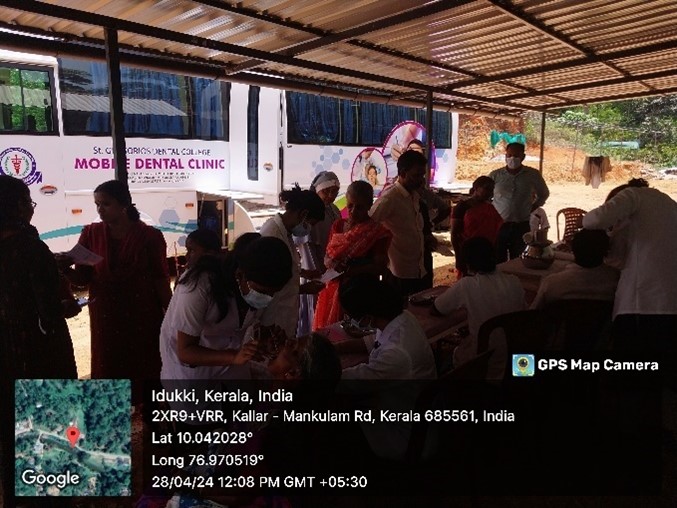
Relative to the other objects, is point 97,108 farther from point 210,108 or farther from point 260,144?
point 260,144

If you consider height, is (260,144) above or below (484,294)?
above

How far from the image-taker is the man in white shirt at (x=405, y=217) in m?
4.14

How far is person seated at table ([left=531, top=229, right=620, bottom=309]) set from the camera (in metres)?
3.02

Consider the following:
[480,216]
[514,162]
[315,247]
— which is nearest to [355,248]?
[315,247]

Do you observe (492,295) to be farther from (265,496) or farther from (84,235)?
(84,235)

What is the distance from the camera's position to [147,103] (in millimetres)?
7598

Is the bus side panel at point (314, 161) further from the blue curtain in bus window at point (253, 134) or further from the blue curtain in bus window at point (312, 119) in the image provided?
the blue curtain in bus window at point (253, 134)

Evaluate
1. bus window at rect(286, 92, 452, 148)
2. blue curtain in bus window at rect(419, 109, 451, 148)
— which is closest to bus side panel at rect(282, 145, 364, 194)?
bus window at rect(286, 92, 452, 148)

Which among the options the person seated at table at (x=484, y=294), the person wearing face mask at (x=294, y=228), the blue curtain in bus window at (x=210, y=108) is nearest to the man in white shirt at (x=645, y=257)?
the person seated at table at (x=484, y=294)

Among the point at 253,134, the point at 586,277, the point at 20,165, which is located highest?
the point at 253,134

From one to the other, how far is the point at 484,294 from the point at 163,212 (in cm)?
613

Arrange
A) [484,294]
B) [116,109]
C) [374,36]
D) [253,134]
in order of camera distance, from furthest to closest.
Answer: [253,134] → [374,36] → [116,109] → [484,294]

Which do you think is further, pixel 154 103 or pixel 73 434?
pixel 154 103

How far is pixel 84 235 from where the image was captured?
305 cm
